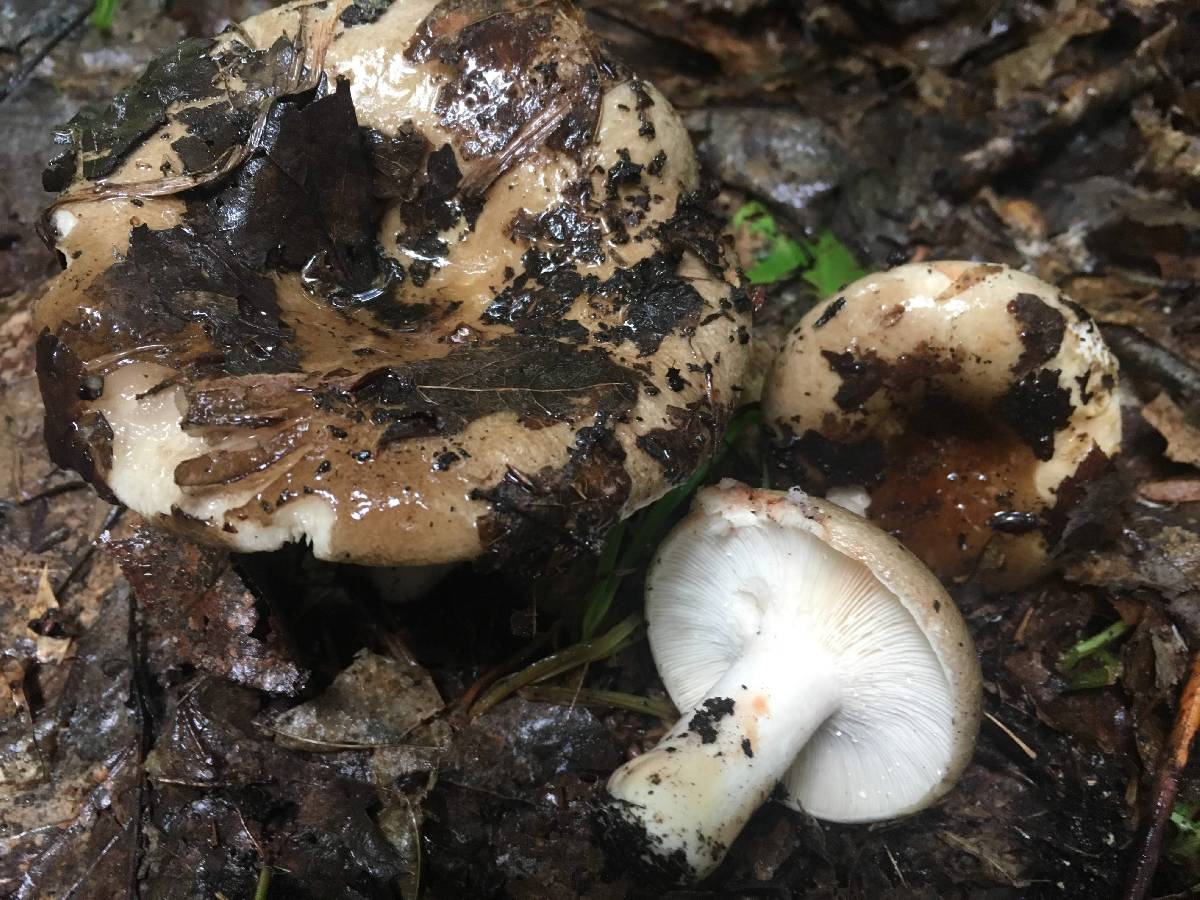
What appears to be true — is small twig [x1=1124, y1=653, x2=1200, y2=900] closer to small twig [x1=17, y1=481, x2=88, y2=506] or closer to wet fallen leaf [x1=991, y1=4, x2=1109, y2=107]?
wet fallen leaf [x1=991, y1=4, x2=1109, y2=107]

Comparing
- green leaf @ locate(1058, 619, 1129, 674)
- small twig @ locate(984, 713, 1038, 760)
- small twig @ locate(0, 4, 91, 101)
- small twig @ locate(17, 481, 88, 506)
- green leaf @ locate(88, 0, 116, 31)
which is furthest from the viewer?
green leaf @ locate(88, 0, 116, 31)

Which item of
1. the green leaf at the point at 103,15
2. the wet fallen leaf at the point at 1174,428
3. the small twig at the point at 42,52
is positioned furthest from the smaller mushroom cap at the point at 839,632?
the green leaf at the point at 103,15

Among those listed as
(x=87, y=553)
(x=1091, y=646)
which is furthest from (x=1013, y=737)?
(x=87, y=553)

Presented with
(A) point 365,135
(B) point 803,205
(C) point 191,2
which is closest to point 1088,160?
(B) point 803,205

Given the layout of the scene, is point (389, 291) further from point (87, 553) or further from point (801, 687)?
point (801, 687)

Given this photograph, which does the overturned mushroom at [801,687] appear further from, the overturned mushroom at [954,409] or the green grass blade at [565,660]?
the overturned mushroom at [954,409]

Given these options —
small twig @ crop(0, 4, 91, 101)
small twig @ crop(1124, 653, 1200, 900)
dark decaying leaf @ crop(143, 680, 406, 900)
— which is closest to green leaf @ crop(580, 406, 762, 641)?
dark decaying leaf @ crop(143, 680, 406, 900)

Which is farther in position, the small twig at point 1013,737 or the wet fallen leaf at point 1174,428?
the wet fallen leaf at point 1174,428
